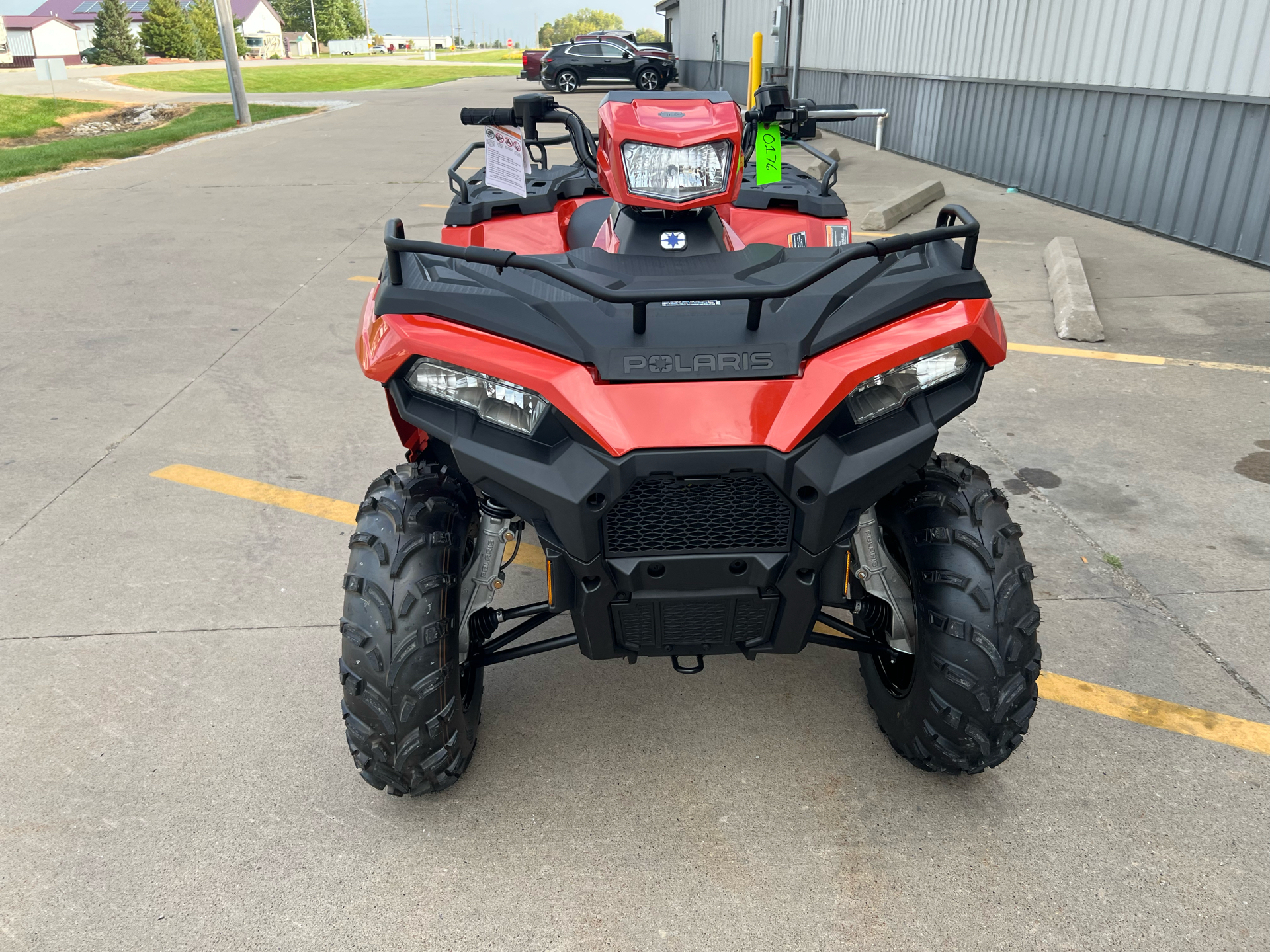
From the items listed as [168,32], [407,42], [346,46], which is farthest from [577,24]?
[168,32]

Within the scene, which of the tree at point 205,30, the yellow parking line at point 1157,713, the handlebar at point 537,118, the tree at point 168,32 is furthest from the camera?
the tree at point 205,30

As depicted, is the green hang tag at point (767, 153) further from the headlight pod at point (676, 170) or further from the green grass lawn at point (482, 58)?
the green grass lawn at point (482, 58)

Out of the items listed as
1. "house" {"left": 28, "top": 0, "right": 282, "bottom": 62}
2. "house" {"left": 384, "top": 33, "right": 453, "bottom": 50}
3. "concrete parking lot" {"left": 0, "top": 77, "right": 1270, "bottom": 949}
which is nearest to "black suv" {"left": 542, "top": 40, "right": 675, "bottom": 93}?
"concrete parking lot" {"left": 0, "top": 77, "right": 1270, "bottom": 949}

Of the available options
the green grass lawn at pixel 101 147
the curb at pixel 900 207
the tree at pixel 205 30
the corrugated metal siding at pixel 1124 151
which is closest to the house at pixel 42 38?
the tree at pixel 205 30

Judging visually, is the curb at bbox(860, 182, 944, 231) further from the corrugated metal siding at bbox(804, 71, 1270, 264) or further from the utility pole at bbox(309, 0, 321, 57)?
the utility pole at bbox(309, 0, 321, 57)

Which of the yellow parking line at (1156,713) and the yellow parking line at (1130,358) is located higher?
the yellow parking line at (1130,358)

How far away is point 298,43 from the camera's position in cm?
10988

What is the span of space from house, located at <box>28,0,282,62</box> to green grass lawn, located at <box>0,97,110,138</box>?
8110 centimetres

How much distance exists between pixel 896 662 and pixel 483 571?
1.14 m

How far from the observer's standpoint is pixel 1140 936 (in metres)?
2.10

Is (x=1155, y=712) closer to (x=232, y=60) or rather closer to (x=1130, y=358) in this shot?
(x=1130, y=358)

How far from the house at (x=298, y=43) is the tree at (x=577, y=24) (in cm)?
7138

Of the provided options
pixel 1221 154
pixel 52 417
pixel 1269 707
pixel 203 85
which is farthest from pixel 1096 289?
pixel 203 85

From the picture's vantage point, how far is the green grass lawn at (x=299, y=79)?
3450cm
